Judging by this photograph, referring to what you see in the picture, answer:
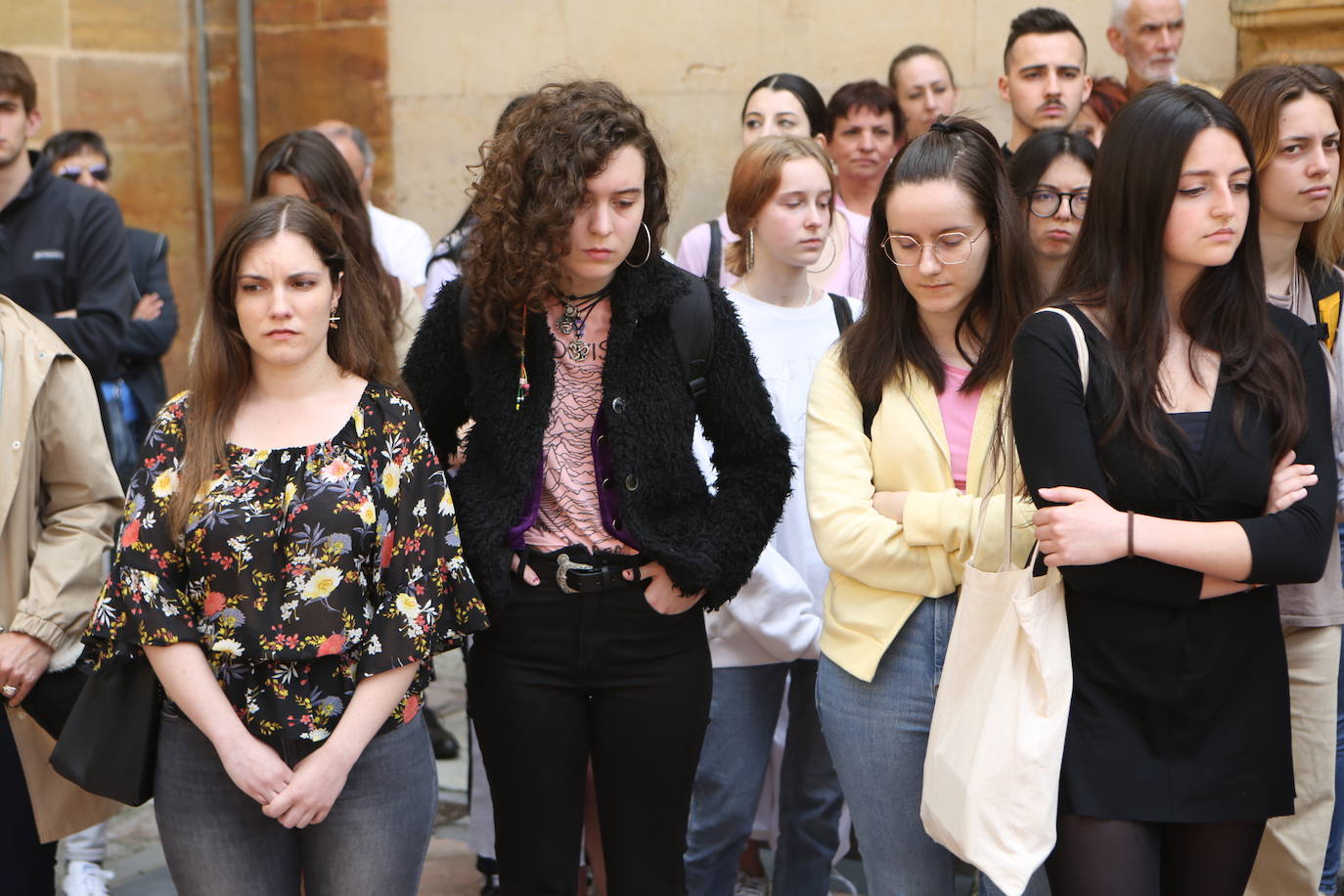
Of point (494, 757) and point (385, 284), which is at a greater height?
point (385, 284)

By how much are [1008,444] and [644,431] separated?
0.70 metres

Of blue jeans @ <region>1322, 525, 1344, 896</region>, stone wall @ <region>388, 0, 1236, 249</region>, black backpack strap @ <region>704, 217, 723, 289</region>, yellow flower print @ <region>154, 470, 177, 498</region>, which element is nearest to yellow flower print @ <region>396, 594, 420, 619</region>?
yellow flower print @ <region>154, 470, 177, 498</region>

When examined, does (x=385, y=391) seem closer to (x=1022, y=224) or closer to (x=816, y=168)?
(x=1022, y=224)

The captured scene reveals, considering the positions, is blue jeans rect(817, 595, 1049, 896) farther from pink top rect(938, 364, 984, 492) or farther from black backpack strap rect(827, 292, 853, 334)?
Result: black backpack strap rect(827, 292, 853, 334)

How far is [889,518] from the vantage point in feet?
9.44

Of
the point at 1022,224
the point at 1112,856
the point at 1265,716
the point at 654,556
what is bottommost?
the point at 1112,856

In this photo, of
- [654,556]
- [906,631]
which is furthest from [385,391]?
[906,631]

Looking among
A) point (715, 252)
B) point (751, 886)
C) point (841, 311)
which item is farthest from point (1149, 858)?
point (715, 252)

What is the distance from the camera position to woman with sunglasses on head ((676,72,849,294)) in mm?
4605

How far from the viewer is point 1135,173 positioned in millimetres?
2559

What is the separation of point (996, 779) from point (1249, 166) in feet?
3.75

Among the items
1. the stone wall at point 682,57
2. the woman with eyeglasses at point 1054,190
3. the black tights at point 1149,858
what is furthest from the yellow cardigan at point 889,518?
the stone wall at point 682,57

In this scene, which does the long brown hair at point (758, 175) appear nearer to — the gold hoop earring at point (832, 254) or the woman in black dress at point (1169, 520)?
the gold hoop earring at point (832, 254)

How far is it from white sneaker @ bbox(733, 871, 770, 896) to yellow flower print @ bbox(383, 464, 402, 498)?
2.10 meters
